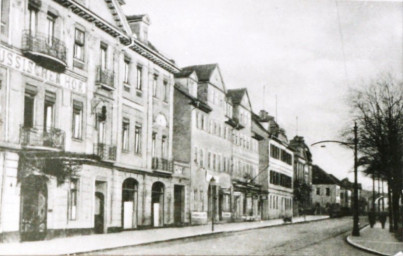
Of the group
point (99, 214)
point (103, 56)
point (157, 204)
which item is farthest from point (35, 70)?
point (157, 204)

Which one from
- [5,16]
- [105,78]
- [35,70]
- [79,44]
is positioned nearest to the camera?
[5,16]

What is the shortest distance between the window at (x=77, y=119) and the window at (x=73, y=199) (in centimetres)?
92

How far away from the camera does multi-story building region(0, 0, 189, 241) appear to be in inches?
376

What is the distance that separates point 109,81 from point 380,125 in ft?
22.0

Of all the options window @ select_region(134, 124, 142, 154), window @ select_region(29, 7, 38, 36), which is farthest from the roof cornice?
window @ select_region(134, 124, 142, 154)

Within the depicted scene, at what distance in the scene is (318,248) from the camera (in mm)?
13570

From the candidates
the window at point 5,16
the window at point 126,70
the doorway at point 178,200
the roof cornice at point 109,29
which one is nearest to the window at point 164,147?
the roof cornice at point 109,29

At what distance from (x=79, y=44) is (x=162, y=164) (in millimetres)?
6170

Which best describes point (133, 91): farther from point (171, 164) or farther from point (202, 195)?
point (202, 195)

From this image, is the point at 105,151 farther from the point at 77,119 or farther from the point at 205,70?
the point at 205,70

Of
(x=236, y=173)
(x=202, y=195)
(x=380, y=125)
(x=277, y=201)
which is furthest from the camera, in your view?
(x=277, y=201)

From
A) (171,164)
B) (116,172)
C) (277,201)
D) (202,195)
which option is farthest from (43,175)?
(277,201)

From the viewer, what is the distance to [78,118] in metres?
12.0

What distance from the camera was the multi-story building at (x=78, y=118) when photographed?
9.55m
